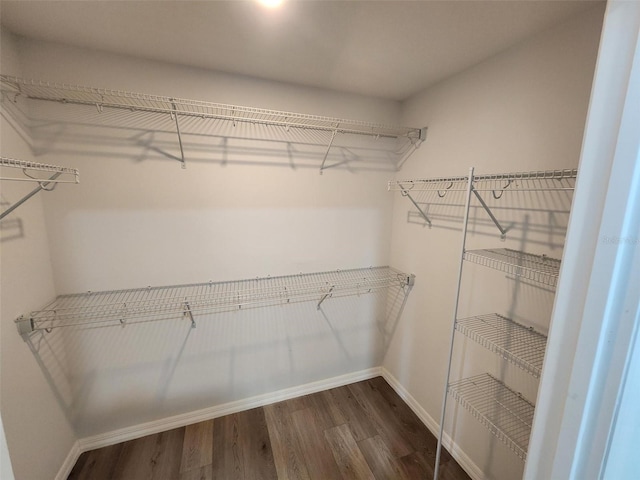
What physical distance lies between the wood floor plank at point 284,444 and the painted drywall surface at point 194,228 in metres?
0.19

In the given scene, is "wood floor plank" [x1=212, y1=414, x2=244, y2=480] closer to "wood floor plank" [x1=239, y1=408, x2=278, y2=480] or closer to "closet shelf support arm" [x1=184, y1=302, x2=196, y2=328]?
"wood floor plank" [x1=239, y1=408, x2=278, y2=480]

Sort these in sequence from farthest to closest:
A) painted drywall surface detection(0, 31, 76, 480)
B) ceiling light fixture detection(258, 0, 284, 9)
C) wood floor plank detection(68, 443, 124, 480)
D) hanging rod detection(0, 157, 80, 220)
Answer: wood floor plank detection(68, 443, 124, 480)
painted drywall surface detection(0, 31, 76, 480)
ceiling light fixture detection(258, 0, 284, 9)
hanging rod detection(0, 157, 80, 220)

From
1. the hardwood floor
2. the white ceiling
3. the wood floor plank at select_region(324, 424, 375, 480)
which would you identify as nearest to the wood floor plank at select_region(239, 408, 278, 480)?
the hardwood floor

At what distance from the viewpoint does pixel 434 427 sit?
1880 millimetres

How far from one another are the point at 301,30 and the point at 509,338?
1.77m

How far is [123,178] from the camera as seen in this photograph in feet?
5.13

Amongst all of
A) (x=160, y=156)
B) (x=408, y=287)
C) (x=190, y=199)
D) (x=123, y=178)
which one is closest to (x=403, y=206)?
(x=408, y=287)

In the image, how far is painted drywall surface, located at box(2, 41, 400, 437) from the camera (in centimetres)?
150

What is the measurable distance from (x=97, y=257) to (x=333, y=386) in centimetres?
197

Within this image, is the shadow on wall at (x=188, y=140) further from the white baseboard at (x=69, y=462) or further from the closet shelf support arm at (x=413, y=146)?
the white baseboard at (x=69, y=462)

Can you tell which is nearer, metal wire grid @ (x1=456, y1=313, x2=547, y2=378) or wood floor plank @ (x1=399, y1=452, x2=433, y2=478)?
metal wire grid @ (x1=456, y1=313, x2=547, y2=378)

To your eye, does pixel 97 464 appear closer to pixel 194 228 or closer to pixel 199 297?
pixel 199 297

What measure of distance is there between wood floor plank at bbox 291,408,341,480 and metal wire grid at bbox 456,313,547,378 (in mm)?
1166

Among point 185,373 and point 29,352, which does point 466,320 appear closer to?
point 185,373
